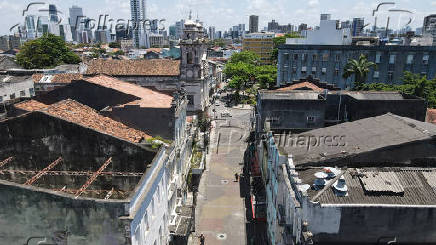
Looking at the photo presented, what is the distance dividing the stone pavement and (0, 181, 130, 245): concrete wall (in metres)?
16.7

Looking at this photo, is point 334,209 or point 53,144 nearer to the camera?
point 334,209

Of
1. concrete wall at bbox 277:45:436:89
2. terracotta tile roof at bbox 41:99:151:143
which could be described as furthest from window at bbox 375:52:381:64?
terracotta tile roof at bbox 41:99:151:143

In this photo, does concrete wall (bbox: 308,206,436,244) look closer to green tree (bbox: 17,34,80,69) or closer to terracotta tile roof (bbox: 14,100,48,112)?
terracotta tile roof (bbox: 14,100,48,112)

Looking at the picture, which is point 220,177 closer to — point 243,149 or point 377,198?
point 243,149

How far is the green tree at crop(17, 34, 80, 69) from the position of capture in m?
87.5

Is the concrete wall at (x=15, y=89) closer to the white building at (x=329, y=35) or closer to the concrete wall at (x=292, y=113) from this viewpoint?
the concrete wall at (x=292, y=113)

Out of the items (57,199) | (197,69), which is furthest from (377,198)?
(197,69)

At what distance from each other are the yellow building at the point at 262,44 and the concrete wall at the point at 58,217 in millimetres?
151455

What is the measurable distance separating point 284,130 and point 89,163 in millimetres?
18408

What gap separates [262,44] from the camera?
162 meters

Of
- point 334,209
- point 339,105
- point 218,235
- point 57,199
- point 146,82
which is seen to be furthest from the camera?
point 146,82

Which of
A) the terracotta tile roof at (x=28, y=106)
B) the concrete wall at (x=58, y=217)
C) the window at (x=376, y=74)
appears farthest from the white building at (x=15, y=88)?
the window at (x=376, y=74)

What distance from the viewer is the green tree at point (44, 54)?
8750 centimetres

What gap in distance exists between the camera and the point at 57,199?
573 inches
